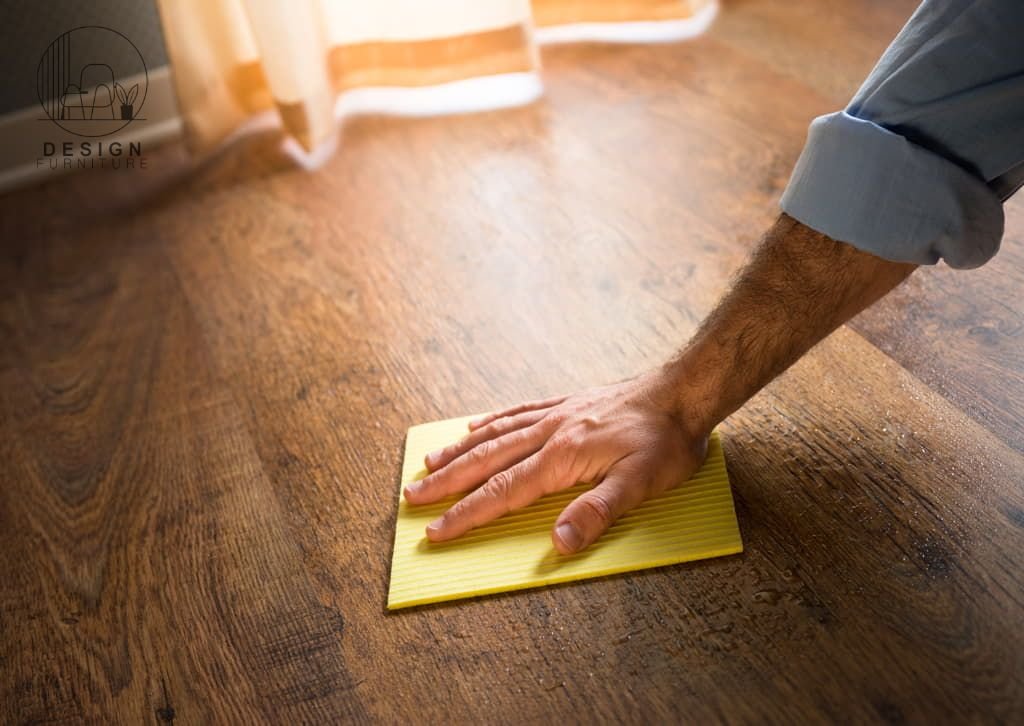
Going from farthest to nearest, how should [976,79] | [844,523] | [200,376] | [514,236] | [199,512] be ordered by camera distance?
[514,236]
[200,376]
[199,512]
[844,523]
[976,79]

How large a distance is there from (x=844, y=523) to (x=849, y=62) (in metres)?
1.22

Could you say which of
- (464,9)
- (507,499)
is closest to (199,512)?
(507,499)

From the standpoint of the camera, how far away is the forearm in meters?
0.95

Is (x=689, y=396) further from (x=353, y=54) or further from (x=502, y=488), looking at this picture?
(x=353, y=54)

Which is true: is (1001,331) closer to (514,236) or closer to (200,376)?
(514,236)

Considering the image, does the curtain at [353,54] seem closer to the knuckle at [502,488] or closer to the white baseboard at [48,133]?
the white baseboard at [48,133]

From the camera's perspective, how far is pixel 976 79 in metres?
0.82

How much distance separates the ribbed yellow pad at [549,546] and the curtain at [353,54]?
111cm

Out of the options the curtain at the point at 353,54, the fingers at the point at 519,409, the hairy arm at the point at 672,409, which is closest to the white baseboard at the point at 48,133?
the curtain at the point at 353,54

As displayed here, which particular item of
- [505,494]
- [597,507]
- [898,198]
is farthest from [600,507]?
[898,198]

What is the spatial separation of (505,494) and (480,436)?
0.34ft

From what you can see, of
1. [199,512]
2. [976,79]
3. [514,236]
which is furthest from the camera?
[514,236]

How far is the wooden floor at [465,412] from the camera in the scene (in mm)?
877

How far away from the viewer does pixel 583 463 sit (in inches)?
39.9
